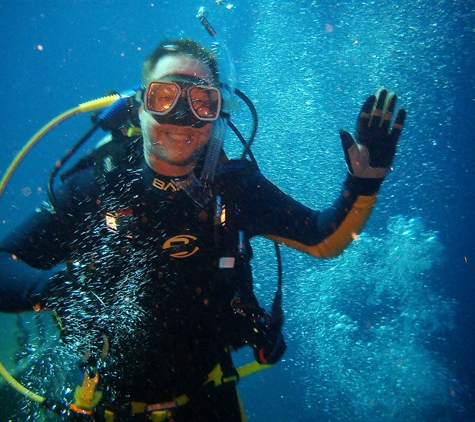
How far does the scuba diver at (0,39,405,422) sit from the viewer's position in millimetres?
2193

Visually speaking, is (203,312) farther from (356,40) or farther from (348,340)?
(356,40)

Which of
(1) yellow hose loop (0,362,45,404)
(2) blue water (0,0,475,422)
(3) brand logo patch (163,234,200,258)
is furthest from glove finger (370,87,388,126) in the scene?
(2) blue water (0,0,475,422)

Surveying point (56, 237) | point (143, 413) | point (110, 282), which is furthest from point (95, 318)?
point (143, 413)

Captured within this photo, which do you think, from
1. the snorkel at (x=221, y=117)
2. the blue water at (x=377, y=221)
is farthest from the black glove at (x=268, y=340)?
the blue water at (x=377, y=221)

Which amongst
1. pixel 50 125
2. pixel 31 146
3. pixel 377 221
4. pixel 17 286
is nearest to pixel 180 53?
pixel 50 125

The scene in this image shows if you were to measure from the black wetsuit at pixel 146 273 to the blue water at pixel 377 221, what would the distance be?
13656 mm

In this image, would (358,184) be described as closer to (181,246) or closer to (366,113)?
(366,113)

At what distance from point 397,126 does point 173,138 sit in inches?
54.7

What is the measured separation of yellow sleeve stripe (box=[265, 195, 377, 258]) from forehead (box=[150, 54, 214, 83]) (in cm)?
131

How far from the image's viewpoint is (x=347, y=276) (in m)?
16.9

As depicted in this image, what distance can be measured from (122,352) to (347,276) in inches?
627

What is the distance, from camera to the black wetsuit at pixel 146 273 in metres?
2.20

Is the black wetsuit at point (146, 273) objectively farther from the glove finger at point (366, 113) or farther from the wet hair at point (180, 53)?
the wet hair at point (180, 53)

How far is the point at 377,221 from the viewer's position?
17219 mm
